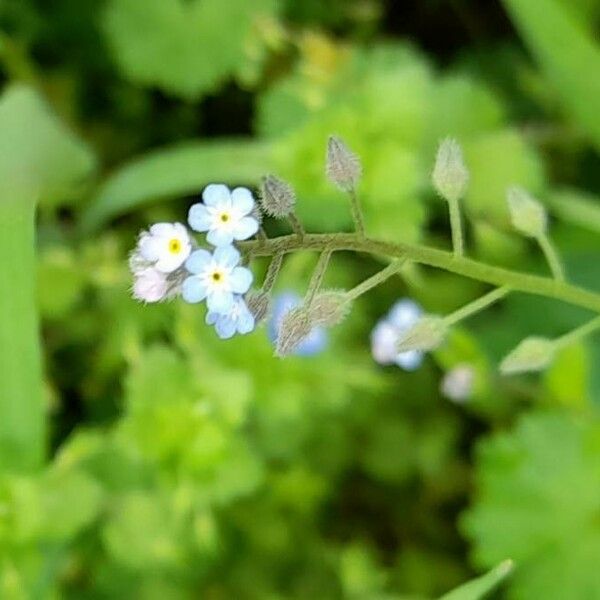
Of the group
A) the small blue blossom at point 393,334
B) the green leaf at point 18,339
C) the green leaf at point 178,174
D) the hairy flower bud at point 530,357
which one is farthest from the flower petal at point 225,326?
the green leaf at point 178,174

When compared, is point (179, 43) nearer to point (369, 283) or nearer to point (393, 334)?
point (393, 334)

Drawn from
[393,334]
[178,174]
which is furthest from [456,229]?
[178,174]

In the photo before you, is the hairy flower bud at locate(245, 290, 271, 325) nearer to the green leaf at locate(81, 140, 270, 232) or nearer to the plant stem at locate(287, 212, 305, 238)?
the plant stem at locate(287, 212, 305, 238)

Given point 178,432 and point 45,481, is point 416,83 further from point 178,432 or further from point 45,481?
point 45,481

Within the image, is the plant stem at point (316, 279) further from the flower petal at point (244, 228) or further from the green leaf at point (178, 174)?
the green leaf at point (178, 174)

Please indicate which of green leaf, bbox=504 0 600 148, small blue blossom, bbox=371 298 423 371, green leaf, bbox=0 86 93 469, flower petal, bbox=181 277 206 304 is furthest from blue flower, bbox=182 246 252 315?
green leaf, bbox=504 0 600 148
